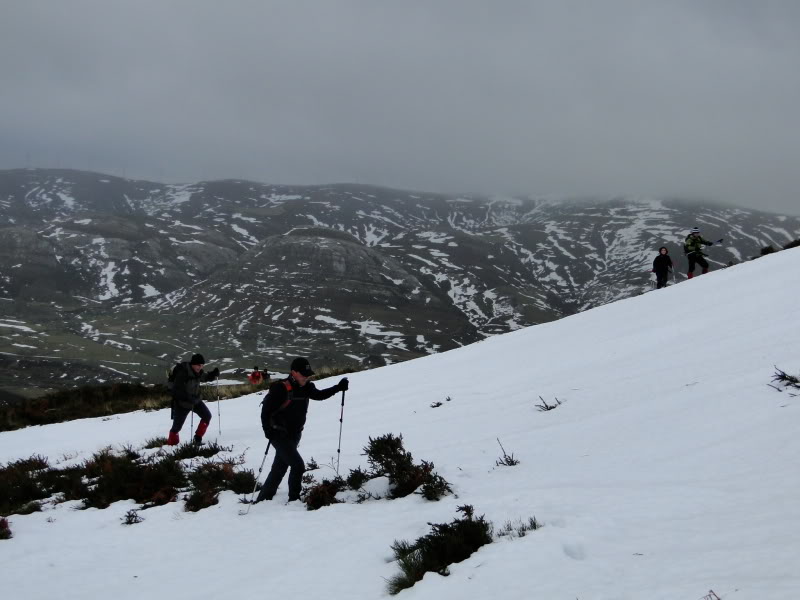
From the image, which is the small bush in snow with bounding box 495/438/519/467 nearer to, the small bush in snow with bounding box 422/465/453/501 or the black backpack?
the small bush in snow with bounding box 422/465/453/501

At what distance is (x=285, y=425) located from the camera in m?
7.59

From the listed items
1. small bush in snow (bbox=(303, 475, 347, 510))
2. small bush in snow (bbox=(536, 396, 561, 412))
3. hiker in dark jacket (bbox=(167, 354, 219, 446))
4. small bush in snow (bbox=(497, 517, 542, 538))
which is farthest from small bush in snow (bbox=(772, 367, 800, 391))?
hiker in dark jacket (bbox=(167, 354, 219, 446))

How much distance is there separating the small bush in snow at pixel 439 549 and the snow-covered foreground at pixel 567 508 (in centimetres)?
13

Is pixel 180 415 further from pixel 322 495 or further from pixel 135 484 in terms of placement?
pixel 322 495

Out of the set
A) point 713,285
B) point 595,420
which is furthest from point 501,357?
point 595,420

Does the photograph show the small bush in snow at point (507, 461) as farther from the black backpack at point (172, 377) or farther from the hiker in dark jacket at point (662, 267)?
the hiker in dark jacket at point (662, 267)

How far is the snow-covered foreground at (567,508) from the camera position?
399 cm

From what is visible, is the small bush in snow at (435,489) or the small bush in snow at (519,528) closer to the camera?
the small bush in snow at (519,528)

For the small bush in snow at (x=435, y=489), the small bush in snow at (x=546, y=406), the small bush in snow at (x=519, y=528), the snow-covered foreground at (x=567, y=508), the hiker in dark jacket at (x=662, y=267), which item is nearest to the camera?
the snow-covered foreground at (x=567, y=508)

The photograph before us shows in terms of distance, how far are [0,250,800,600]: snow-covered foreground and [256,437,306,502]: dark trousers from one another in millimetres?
227

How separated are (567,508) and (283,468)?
422cm

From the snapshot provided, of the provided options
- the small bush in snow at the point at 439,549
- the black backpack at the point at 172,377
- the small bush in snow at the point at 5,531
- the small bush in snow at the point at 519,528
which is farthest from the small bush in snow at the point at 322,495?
the black backpack at the point at 172,377

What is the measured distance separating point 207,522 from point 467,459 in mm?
3661

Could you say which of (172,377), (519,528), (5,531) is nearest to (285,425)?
(519,528)
